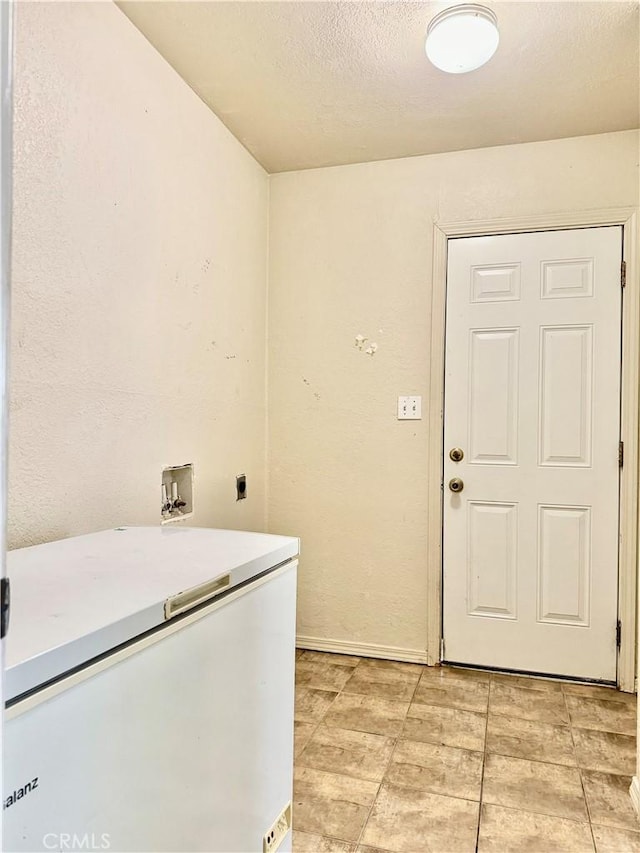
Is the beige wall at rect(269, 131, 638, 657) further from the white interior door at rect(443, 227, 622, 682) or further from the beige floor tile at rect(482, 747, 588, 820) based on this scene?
the beige floor tile at rect(482, 747, 588, 820)

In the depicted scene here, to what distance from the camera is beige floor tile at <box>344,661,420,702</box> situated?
91.7 inches

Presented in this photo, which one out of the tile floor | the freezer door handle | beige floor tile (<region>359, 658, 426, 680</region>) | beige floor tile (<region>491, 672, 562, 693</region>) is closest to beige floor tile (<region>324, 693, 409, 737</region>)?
the tile floor

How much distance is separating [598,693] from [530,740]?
0.56 m

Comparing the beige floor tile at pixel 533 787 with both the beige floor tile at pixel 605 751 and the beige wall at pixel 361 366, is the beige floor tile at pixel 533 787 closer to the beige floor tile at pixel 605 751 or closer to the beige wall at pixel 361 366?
the beige floor tile at pixel 605 751

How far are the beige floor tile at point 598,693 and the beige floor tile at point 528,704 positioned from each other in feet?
0.23

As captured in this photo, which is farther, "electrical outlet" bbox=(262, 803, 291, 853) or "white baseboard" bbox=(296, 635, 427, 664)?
"white baseboard" bbox=(296, 635, 427, 664)

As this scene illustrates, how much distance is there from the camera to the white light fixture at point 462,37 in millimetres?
1666

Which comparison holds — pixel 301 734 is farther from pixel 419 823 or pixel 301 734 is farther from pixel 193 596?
pixel 193 596

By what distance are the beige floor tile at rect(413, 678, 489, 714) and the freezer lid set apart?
1.36m

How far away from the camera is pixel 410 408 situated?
2664 mm

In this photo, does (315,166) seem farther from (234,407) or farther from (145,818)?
(145,818)

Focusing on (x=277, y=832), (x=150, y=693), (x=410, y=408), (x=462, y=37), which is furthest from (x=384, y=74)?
(x=277, y=832)

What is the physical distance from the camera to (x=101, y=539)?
132 cm

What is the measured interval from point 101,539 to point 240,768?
1.90 ft
